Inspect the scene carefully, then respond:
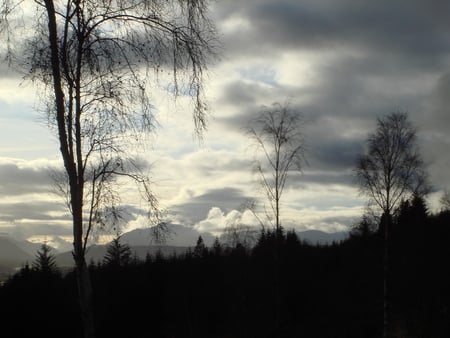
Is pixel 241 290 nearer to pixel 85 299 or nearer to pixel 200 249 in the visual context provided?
pixel 200 249

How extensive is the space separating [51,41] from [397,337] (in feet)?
68.7

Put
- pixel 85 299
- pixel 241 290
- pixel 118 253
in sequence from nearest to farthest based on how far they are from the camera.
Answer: pixel 85 299
pixel 241 290
pixel 118 253

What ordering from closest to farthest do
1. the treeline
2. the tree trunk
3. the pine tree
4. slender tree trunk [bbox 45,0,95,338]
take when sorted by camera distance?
slender tree trunk [bbox 45,0,95,338] → the tree trunk → the treeline → the pine tree

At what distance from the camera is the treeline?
33.1 metres

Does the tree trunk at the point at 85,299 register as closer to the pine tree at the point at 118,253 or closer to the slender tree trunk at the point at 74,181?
the slender tree trunk at the point at 74,181

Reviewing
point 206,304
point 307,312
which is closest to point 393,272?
point 307,312

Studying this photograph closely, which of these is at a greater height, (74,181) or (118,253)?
(74,181)

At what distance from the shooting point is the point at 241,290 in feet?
146

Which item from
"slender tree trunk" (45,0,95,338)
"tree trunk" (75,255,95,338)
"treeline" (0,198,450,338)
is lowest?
"treeline" (0,198,450,338)

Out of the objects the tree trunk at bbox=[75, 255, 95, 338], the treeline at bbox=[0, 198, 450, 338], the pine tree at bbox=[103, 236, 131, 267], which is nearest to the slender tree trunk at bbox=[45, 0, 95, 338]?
the tree trunk at bbox=[75, 255, 95, 338]

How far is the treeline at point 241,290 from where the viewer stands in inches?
1303

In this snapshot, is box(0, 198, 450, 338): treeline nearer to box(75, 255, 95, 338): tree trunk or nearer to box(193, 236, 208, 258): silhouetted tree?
box(193, 236, 208, 258): silhouetted tree

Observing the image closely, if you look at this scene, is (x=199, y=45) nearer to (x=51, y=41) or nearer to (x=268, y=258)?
(x=51, y=41)

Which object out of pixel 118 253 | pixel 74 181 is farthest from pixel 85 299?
pixel 118 253
